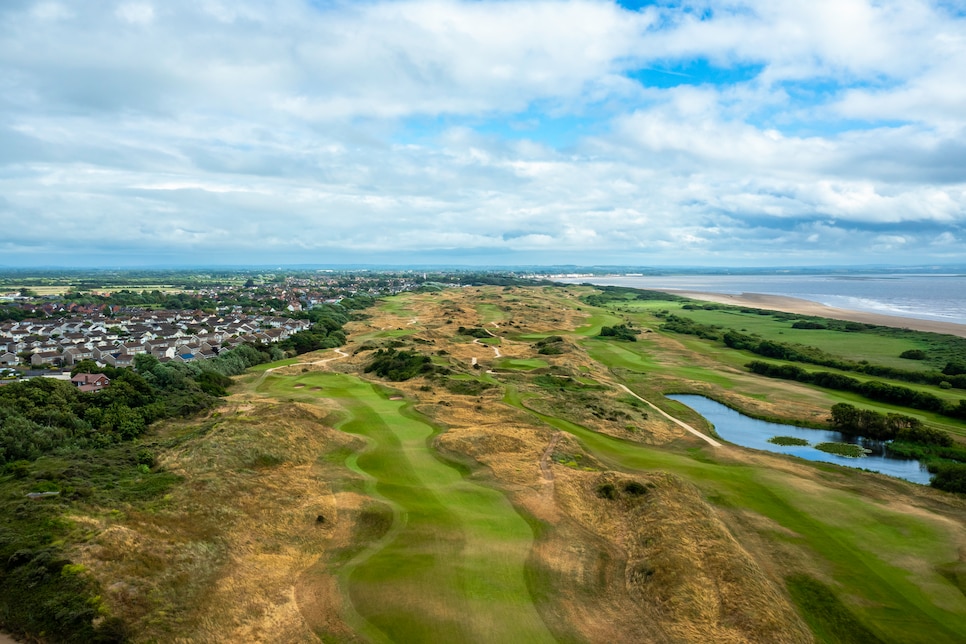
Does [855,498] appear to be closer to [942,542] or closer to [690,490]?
[942,542]

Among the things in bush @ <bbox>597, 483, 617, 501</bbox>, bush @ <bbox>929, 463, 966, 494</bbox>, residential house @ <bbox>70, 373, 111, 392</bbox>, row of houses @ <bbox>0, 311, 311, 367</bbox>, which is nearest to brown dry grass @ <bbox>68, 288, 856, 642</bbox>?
bush @ <bbox>597, 483, 617, 501</bbox>

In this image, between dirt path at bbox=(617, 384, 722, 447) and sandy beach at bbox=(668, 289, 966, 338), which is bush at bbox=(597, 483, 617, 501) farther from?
sandy beach at bbox=(668, 289, 966, 338)

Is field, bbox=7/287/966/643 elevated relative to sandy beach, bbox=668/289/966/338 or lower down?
lower down

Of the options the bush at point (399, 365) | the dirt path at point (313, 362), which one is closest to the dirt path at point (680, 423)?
the bush at point (399, 365)

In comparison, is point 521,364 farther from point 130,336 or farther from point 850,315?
point 850,315

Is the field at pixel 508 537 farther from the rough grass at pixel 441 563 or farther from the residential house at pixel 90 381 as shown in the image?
the residential house at pixel 90 381

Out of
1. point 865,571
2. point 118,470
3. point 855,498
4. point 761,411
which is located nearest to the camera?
point 865,571

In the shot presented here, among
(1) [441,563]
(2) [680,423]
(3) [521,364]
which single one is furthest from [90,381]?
(2) [680,423]

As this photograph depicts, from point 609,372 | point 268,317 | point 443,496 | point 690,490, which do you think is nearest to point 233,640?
point 443,496
